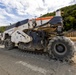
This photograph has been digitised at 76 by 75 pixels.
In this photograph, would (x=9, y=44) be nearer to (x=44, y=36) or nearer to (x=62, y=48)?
(x=44, y=36)

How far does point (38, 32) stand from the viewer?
21.8ft

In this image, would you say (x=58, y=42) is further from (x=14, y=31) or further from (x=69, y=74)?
(x=14, y=31)

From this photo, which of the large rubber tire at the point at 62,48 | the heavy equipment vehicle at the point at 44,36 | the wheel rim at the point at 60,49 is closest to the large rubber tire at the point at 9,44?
the heavy equipment vehicle at the point at 44,36

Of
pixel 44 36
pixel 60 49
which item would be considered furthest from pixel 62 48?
pixel 44 36

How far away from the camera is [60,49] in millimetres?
5438

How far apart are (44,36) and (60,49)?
4.26 ft

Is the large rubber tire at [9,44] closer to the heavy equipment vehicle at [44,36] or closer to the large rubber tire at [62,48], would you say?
the heavy equipment vehicle at [44,36]

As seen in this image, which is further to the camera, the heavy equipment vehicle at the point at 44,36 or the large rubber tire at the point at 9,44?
the large rubber tire at the point at 9,44

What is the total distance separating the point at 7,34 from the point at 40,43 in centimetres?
312

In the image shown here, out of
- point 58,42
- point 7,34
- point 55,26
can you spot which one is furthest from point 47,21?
point 7,34

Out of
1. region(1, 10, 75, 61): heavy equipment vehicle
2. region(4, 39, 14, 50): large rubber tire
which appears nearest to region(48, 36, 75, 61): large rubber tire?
region(1, 10, 75, 61): heavy equipment vehicle

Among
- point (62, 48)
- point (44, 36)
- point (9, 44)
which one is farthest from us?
point (9, 44)

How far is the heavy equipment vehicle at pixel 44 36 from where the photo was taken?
5.32 metres

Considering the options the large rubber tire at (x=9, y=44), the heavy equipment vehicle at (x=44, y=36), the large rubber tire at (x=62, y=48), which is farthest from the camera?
the large rubber tire at (x=9, y=44)
